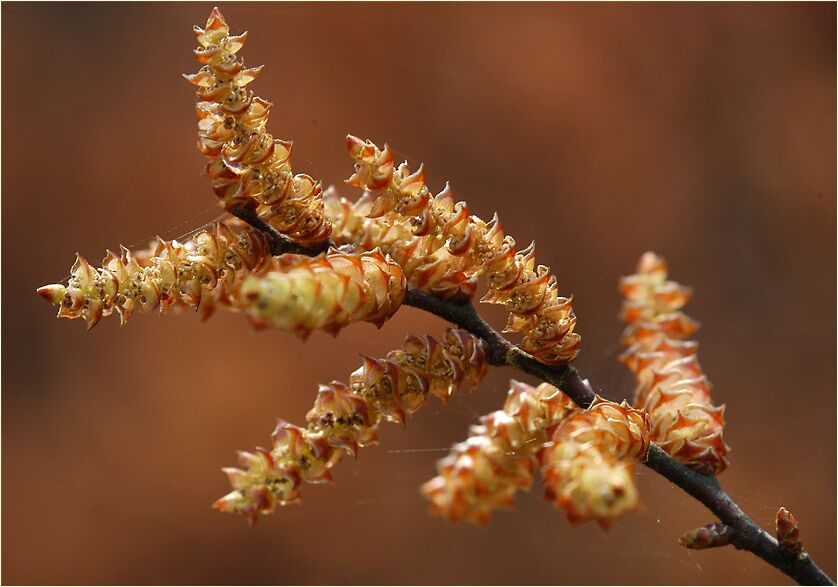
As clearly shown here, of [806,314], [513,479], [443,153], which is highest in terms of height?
[443,153]

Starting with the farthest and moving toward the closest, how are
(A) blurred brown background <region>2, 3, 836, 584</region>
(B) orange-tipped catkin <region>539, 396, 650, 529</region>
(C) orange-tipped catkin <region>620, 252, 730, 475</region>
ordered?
1. (A) blurred brown background <region>2, 3, 836, 584</region>
2. (C) orange-tipped catkin <region>620, 252, 730, 475</region>
3. (B) orange-tipped catkin <region>539, 396, 650, 529</region>

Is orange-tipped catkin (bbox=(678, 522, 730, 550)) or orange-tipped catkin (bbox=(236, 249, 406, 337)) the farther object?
orange-tipped catkin (bbox=(678, 522, 730, 550))

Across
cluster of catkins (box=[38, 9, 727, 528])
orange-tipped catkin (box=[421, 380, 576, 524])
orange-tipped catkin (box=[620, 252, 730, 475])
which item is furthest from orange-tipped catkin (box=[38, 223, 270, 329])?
orange-tipped catkin (box=[620, 252, 730, 475])

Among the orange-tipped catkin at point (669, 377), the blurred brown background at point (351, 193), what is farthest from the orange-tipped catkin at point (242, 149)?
the blurred brown background at point (351, 193)

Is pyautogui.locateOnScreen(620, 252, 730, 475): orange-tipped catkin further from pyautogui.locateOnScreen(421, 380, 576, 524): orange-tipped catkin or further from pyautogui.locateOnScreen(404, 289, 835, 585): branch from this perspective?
pyautogui.locateOnScreen(421, 380, 576, 524): orange-tipped catkin

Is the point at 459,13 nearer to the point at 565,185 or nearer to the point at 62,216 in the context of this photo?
the point at 565,185

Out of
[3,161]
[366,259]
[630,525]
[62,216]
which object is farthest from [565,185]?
[366,259]

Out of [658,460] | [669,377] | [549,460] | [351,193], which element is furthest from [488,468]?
[351,193]

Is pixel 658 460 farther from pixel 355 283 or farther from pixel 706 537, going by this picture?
pixel 355 283
